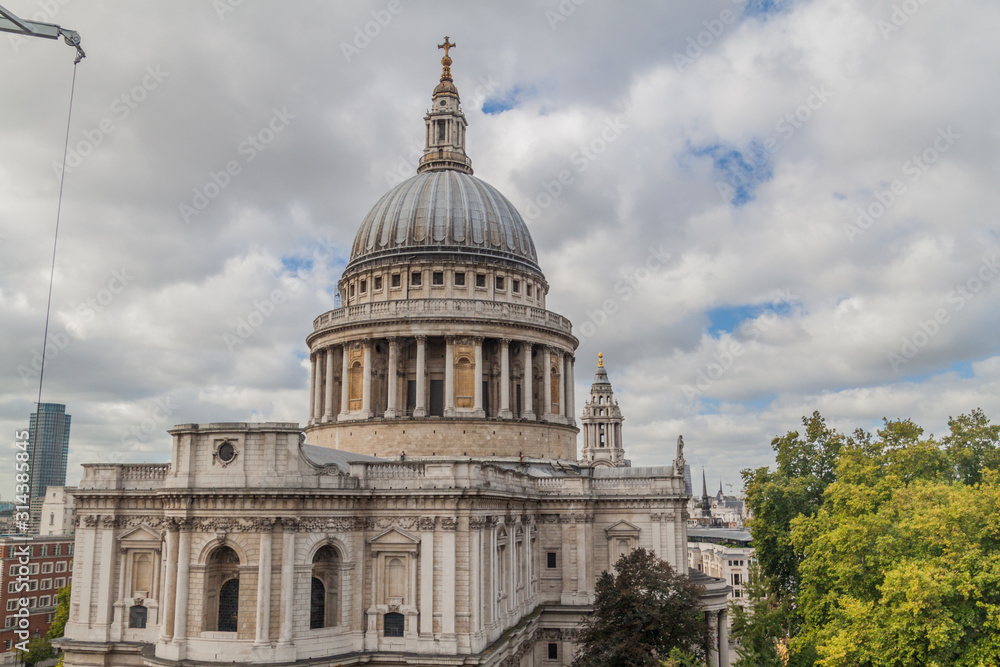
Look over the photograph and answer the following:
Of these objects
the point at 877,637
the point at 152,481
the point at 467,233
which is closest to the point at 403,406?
the point at 467,233

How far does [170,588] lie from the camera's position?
1505 inches

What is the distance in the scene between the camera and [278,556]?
37000 mm

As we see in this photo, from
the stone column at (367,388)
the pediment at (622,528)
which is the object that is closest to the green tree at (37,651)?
the stone column at (367,388)

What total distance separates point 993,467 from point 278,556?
32400 mm

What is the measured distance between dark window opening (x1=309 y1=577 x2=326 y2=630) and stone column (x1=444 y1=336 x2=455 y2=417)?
1956cm

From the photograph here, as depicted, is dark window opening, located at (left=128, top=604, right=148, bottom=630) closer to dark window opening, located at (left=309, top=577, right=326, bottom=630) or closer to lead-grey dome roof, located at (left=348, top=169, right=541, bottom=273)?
dark window opening, located at (left=309, top=577, right=326, bottom=630)

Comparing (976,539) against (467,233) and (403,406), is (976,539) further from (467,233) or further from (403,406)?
(467,233)

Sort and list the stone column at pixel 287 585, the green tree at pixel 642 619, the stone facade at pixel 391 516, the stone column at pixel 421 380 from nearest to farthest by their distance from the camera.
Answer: the stone column at pixel 287 585
the stone facade at pixel 391 516
the green tree at pixel 642 619
the stone column at pixel 421 380

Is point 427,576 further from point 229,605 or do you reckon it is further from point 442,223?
point 442,223

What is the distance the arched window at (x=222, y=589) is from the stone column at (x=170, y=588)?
191 cm

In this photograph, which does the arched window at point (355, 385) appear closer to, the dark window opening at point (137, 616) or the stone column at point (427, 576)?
the dark window opening at point (137, 616)

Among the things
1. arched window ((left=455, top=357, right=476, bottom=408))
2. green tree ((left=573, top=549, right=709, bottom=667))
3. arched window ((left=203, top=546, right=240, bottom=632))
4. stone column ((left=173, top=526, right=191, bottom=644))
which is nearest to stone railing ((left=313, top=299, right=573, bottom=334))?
arched window ((left=455, top=357, right=476, bottom=408))

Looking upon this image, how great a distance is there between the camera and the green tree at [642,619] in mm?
39156

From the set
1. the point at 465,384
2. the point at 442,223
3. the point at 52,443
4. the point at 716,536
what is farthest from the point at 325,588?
the point at 716,536
